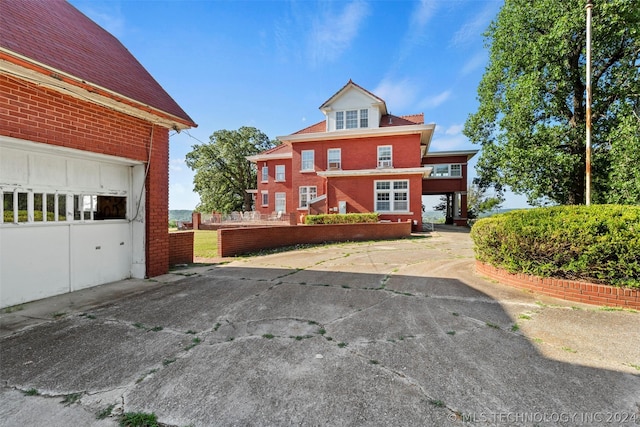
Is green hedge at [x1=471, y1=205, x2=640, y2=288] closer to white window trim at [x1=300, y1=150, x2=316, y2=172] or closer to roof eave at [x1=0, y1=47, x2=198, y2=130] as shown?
roof eave at [x1=0, y1=47, x2=198, y2=130]

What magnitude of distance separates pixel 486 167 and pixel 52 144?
21.5 metres

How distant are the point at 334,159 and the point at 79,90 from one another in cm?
1899

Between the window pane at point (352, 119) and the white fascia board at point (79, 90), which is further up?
the window pane at point (352, 119)

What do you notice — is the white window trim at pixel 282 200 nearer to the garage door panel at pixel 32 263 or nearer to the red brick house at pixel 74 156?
the red brick house at pixel 74 156

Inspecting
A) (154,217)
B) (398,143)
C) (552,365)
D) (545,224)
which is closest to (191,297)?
(154,217)

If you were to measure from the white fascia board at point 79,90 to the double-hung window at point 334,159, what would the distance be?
1666cm

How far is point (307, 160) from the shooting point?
78.9ft

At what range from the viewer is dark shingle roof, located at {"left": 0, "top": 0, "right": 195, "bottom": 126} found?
4.39 meters

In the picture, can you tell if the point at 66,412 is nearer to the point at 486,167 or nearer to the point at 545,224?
the point at 545,224

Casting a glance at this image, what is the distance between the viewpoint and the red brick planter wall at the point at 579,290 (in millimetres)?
4781

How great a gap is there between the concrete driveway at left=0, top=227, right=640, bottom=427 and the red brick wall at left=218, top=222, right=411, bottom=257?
4666mm

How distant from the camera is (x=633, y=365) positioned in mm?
3008

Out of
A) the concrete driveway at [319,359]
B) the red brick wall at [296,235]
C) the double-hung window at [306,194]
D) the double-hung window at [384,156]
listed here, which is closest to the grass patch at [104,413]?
the concrete driveway at [319,359]

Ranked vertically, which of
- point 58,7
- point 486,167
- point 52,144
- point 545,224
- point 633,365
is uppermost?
point 58,7
